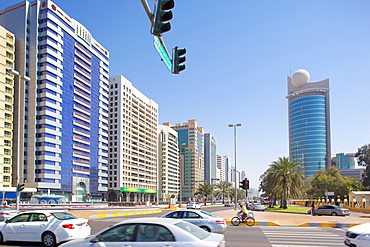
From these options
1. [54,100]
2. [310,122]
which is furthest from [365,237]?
[310,122]

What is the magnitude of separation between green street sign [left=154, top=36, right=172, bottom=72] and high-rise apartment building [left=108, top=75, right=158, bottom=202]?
361 ft

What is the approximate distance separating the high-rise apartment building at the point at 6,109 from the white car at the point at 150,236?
7677 cm

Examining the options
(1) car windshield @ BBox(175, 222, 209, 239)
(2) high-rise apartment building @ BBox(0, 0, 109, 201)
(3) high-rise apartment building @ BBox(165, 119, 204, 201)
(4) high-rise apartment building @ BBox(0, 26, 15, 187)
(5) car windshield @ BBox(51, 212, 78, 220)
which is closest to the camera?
(1) car windshield @ BBox(175, 222, 209, 239)

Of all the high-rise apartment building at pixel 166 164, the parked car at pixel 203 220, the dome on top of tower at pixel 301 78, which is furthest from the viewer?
the dome on top of tower at pixel 301 78

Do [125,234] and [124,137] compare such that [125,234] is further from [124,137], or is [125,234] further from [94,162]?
[124,137]

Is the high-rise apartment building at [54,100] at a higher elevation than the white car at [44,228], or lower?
higher

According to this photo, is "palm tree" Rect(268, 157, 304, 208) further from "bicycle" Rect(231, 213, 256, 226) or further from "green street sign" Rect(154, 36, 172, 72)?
"green street sign" Rect(154, 36, 172, 72)

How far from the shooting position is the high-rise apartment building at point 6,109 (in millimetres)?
77000

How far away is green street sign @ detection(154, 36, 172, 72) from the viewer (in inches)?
412

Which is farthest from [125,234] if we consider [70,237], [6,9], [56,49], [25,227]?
[6,9]

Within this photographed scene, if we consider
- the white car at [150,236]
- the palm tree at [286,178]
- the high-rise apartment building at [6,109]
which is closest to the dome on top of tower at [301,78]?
the palm tree at [286,178]

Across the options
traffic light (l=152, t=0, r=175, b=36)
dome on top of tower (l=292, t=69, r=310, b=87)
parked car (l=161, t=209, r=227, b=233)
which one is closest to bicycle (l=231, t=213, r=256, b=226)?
parked car (l=161, t=209, r=227, b=233)

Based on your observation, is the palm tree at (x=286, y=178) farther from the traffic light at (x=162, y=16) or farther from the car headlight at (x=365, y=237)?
the traffic light at (x=162, y=16)

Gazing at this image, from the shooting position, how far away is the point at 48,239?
13.5 meters
